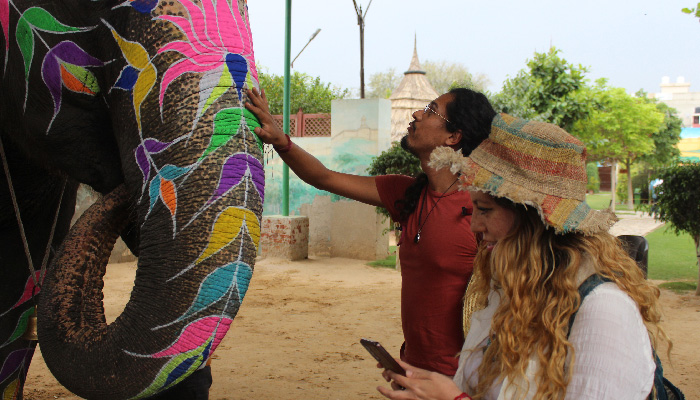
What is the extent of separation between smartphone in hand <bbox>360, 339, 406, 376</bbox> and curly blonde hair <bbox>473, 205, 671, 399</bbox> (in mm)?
269

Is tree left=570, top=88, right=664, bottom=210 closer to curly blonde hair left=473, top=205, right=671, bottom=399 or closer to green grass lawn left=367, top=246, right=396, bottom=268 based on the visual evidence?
green grass lawn left=367, top=246, right=396, bottom=268

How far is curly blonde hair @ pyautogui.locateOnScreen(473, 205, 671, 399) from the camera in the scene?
1.50 metres

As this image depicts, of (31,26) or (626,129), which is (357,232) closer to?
(31,26)

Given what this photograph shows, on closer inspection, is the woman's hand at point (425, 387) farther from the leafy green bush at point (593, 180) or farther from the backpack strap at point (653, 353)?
the leafy green bush at point (593, 180)

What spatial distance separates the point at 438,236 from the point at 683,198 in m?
7.78

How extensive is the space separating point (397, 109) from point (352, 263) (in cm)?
974

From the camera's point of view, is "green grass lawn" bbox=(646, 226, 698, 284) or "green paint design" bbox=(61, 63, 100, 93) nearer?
"green paint design" bbox=(61, 63, 100, 93)

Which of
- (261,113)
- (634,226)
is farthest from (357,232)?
(634,226)

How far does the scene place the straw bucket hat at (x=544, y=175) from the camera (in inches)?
60.8

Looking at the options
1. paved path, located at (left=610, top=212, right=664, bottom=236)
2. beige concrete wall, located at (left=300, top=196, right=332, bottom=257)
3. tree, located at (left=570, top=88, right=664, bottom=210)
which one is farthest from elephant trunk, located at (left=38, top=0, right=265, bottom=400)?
tree, located at (left=570, top=88, right=664, bottom=210)

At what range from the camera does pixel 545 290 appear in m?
1.56

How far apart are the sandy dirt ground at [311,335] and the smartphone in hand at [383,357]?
3.18 metres

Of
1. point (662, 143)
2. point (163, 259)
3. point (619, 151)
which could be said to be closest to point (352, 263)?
point (163, 259)

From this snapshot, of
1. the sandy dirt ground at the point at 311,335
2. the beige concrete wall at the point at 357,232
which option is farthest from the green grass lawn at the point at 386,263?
the sandy dirt ground at the point at 311,335
